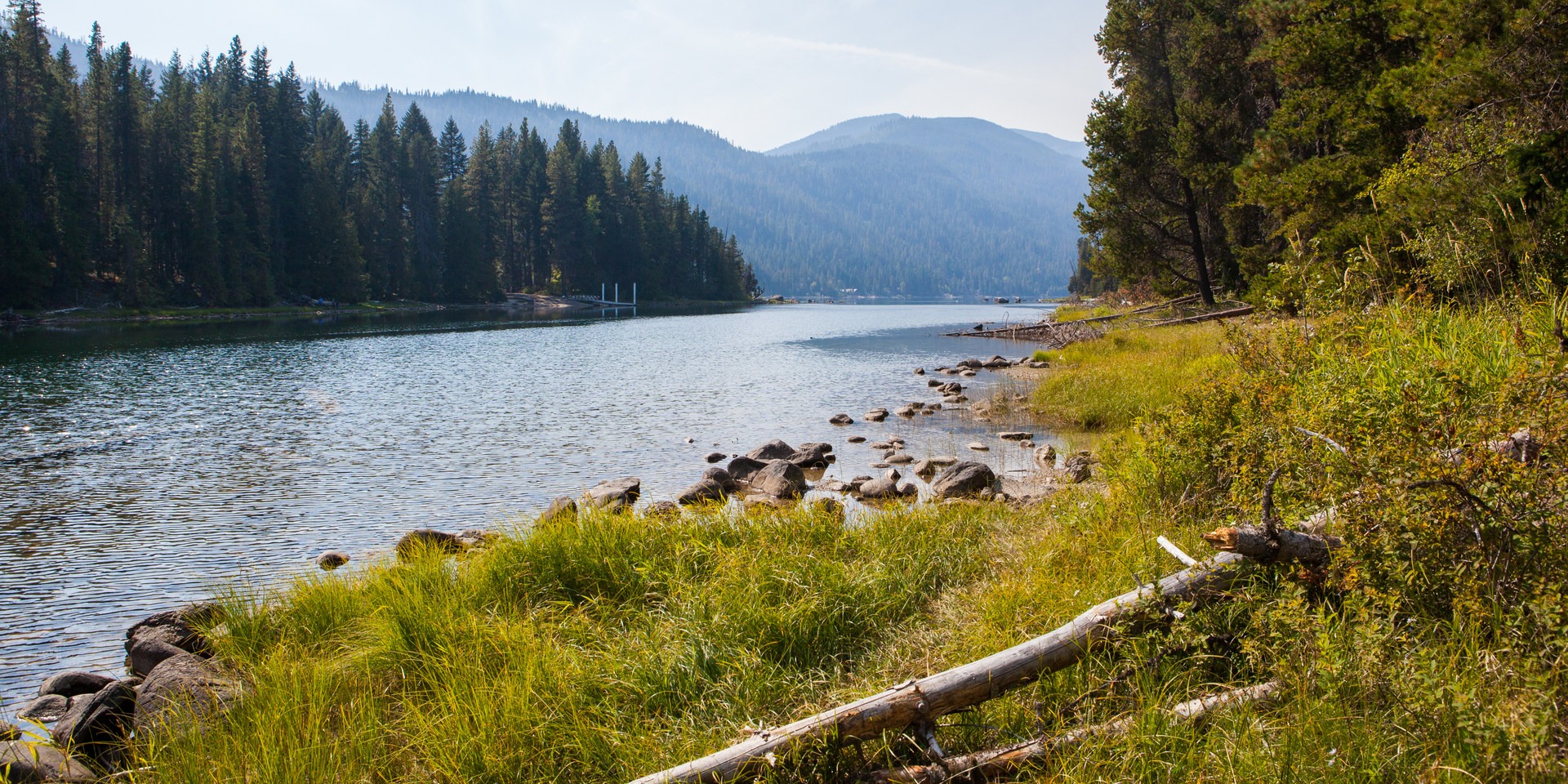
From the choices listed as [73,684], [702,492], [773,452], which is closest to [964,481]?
[702,492]

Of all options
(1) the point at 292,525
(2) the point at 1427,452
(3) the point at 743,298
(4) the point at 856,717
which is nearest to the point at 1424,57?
(2) the point at 1427,452

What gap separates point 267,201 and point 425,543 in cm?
7627

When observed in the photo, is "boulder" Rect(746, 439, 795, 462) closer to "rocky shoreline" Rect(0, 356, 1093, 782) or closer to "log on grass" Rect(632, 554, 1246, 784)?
"rocky shoreline" Rect(0, 356, 1093, 782)

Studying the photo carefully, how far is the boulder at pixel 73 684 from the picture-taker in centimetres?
713

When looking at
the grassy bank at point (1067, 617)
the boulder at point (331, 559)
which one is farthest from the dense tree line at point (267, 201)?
the grassy bank at point (1067, 617)

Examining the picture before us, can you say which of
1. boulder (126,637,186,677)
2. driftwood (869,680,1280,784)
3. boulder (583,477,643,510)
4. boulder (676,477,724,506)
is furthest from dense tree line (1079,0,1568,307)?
boulder (126,637,186,677)

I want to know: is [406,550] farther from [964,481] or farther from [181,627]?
[964,481]

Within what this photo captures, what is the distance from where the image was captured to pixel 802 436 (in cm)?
1962

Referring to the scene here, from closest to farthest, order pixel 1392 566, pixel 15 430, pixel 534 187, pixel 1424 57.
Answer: pixel 1392 566 < pixel 1424 57 < pixel 15 430 < pixel 534 187

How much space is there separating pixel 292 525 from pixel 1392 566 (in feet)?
43.8

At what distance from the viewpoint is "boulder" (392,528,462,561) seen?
911cm

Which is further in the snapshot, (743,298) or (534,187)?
(743,298)

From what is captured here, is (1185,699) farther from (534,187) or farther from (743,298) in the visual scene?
(743,298)

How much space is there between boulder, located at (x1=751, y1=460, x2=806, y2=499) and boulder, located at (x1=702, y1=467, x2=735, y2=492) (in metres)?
0.38
